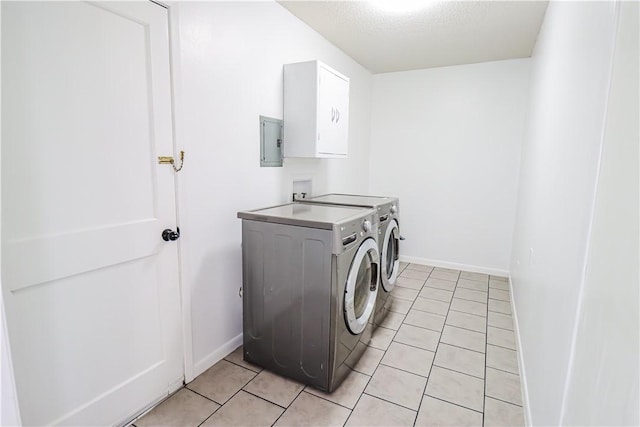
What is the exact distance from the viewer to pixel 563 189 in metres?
1.35

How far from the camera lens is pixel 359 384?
1968 mm

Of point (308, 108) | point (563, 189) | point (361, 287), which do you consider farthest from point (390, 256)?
point (563, 189)

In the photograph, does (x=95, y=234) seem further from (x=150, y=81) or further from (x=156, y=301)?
(x=150, y=81)

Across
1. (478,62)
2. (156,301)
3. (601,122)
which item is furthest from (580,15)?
(478,62)

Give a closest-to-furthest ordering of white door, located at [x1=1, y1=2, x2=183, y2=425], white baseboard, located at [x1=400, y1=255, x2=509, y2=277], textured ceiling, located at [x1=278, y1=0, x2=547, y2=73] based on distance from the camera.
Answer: white door, located at [x1=1, y1=2, x2=183, y2=425]
textured ceiling, located at [x1=278, y1=0, x2=547, y2=73]
white baseboard, located at [x1=400, y1=255, x2=509, y2=277]

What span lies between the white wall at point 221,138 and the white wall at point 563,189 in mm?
1752

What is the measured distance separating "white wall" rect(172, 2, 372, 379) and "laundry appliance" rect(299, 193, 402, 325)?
0.59 metres

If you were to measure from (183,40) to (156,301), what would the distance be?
138cm

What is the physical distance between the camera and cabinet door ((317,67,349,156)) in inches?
101

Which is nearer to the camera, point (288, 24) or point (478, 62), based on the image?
point (288, 24)

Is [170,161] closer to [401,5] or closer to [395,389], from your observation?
[395,389]

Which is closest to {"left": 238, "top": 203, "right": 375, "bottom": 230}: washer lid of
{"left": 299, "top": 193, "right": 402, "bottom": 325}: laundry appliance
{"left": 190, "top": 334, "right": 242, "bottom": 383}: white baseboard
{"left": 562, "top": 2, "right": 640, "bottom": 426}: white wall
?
{"left": 299, "top": 193, "right": 402, "bottom": 325}: laundry appliance

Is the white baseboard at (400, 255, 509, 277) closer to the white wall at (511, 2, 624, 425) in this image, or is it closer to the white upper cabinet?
the white wall at (511, 2, 624, 425)

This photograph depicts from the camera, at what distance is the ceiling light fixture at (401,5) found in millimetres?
2318
